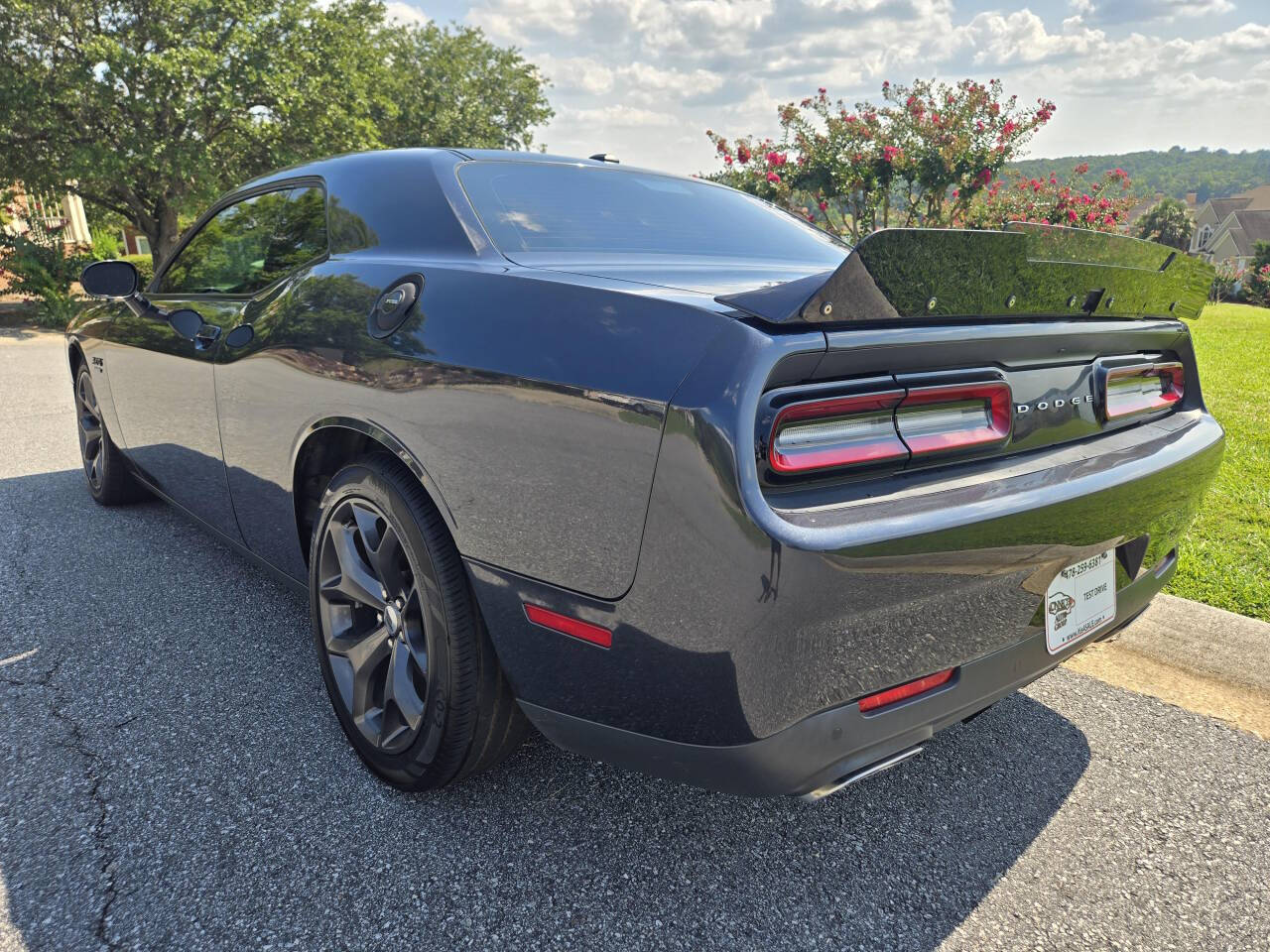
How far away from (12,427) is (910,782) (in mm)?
6971

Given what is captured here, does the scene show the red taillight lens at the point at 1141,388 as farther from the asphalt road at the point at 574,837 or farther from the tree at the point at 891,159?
the tree at the point at 891,159

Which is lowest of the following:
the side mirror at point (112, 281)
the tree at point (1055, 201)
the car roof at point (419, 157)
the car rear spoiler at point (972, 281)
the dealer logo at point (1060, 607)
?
the dealer logo at point (1060, 607)

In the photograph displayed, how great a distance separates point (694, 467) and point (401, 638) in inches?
39.5

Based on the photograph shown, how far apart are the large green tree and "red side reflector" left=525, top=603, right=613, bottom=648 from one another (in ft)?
51.5

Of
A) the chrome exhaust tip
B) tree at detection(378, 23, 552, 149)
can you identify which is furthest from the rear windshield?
tree at detection(378, 23, 552, 149)

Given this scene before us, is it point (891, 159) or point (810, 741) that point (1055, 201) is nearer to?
point (891, 159)

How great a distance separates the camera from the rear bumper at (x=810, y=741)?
1451 millimetres

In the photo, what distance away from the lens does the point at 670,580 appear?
1.39m

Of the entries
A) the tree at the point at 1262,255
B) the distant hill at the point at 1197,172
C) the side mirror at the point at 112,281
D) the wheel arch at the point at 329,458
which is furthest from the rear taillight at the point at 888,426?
the distant hill at the point at 1197,172

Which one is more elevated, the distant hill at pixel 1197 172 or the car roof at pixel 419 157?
the distant hill at pixel 1197 172

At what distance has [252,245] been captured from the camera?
2900mm

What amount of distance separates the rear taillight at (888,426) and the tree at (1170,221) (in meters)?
86.3

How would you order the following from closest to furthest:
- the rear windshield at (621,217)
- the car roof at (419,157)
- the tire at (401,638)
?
the tire at (401,638), the rear windshield at (621,217), the car roof at (419,157)

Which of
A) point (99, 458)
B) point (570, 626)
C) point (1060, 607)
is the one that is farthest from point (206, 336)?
point (1060, 607)
